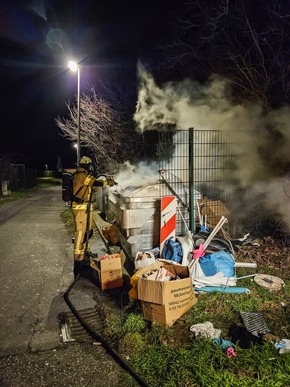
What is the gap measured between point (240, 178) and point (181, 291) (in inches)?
184

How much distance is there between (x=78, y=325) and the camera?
3.58 meters

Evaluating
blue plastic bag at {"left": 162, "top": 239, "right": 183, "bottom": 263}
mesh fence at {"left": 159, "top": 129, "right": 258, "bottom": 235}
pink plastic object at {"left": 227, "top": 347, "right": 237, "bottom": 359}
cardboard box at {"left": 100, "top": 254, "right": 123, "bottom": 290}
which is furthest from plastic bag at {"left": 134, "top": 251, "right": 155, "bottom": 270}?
pink plastic object at {"left": 227, "top": 347, "right": 237, "bottom": 359}

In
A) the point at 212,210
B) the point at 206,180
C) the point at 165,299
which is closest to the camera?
the point at 165,299

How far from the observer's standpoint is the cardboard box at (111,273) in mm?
4488

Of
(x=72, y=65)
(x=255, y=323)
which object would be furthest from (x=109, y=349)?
(x=72, y=65)

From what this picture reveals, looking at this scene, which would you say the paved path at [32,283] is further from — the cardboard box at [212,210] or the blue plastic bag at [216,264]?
the cardboard box at [212,210]

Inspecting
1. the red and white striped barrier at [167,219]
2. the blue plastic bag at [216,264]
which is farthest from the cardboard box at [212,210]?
the blue plastic bag at [216,264]

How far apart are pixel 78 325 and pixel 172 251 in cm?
204

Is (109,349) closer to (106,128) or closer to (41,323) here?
(41,323)

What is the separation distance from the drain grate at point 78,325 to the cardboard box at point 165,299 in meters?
0.71

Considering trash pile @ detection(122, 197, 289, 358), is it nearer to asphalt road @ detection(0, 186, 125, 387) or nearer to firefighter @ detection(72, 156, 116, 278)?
asphalt road @ detection(0, 186, 125, 387)

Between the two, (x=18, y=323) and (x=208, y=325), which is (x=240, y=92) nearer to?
(x=208, y=325)

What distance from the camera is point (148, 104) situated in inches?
490

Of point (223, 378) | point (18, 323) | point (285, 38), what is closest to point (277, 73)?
point (285, 38)
